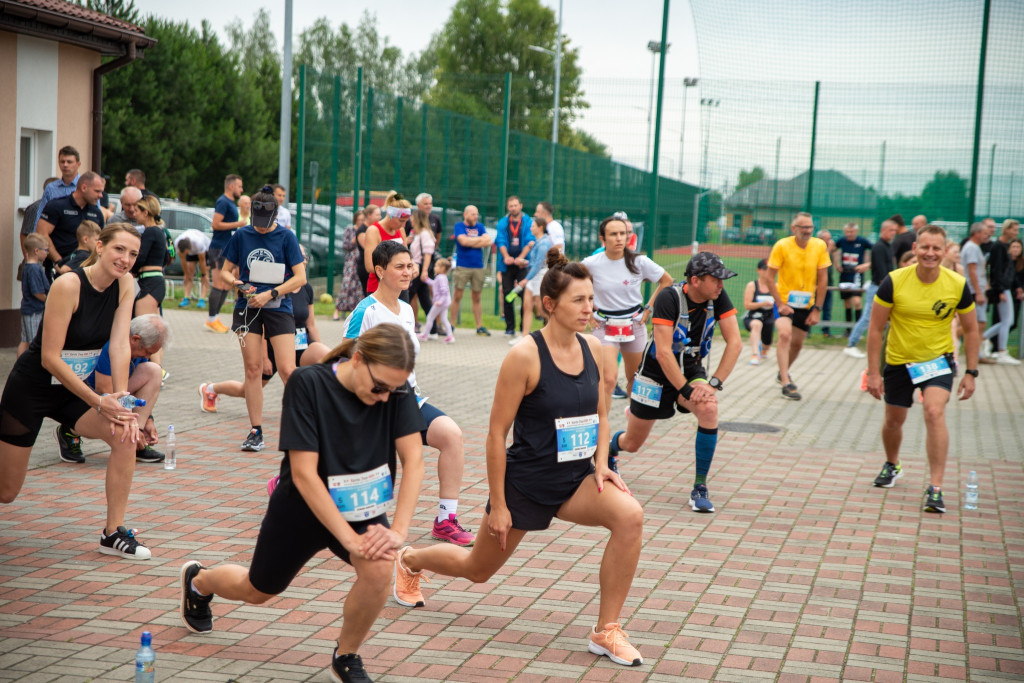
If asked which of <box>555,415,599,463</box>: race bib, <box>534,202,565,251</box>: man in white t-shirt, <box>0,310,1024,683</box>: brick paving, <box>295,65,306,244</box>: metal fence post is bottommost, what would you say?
<box>0,310,1024,683</box>: brick paving

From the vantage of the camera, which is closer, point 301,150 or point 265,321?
point 265,321

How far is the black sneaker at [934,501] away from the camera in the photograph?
7.43m

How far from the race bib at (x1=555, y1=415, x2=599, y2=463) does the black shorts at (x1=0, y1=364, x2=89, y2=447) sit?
269 centimetres

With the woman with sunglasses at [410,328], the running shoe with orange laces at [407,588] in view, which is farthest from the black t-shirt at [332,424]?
the woman with sunglasses at [410,328]

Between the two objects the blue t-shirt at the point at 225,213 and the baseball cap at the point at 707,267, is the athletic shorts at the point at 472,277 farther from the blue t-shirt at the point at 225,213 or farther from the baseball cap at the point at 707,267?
the baseball cap at the point at 707,267

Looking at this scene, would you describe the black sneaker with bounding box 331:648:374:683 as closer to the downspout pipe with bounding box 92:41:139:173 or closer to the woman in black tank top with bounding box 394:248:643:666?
the woman in black tank top with bounding box 394:248:643:666

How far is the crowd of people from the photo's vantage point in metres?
3.85

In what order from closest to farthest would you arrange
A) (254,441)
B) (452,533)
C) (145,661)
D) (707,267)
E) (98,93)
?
1. (145,661)
2. (452,533)
3. (707,267)
4. (254,441)
5. (98,93)

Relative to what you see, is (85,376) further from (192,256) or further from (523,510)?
(192,256)

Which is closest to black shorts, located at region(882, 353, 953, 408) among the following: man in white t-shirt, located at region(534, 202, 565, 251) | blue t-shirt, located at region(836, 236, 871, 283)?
man in white t-shirt, located at region(534, 202, 565, 251)

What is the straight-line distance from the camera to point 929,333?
7.41 meters

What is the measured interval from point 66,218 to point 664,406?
22.4 ft

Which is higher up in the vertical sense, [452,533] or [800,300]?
[800,300]

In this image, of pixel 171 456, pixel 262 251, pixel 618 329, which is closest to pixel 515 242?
pixel 618 329
